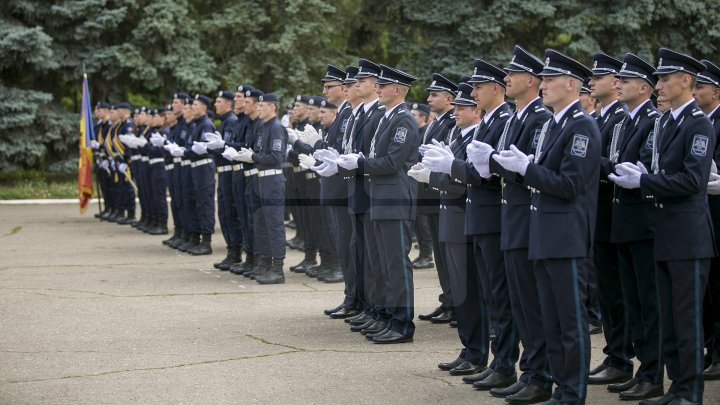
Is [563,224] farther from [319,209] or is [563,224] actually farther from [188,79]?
[188,79]

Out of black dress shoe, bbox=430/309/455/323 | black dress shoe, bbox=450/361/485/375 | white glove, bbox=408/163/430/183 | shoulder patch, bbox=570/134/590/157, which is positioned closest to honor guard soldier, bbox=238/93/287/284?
black dress shoe, bbox=430/309/455/323

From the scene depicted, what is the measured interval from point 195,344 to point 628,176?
4.01 meters

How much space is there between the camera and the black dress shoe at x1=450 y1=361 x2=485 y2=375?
25.8ft

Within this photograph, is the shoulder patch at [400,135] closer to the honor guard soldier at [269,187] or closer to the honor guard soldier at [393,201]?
the honor guard soldier at [393,201]

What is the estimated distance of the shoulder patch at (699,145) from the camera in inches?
260

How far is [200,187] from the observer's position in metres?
15.8

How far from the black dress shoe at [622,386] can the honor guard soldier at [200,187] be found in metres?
8.61

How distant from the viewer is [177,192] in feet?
54.9

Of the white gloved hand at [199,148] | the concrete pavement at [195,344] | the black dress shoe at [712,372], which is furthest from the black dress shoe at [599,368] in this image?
the white gloved hand at [199,148]

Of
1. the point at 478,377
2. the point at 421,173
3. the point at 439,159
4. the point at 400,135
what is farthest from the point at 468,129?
the point at 478,377

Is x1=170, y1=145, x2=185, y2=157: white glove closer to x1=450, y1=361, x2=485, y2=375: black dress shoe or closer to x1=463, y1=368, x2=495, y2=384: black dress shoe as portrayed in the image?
x1=450, y1=361, x2=485, y2=375: black dress shoe

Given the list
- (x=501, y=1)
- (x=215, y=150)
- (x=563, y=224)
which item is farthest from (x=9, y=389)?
(x=501, y=1)

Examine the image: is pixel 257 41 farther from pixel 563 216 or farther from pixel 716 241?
Result: pixel 563 216

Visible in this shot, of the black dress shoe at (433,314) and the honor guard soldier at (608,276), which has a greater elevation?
the honor guard soldier at (608,276)
